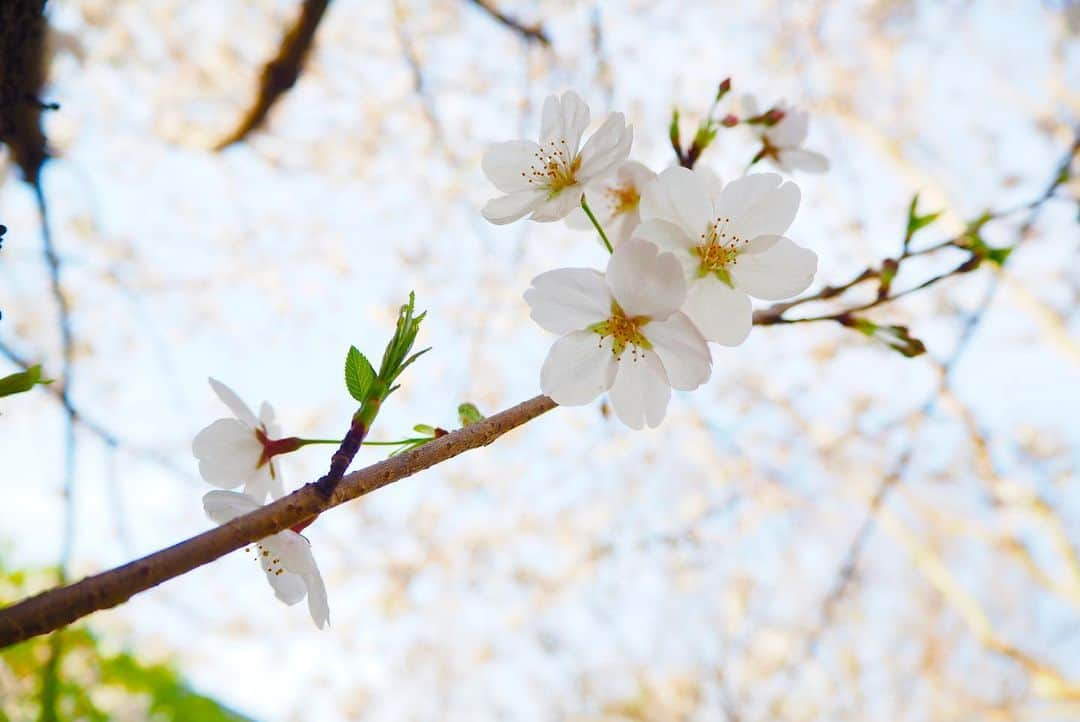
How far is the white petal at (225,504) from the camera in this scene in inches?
23.8

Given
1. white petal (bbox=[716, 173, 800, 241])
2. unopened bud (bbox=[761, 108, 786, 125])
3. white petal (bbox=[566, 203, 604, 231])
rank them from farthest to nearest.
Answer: unopened bud (bbox=[761, 108, 786, 125]), white petal (bbox=[566, 203, 604, 231]), white petal (bbox=[716, 173, 800, 241])

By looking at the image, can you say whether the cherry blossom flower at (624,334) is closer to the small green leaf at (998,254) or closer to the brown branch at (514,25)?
the small green leaf at (998,254)

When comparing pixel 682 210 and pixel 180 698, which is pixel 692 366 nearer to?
pixel 682 210

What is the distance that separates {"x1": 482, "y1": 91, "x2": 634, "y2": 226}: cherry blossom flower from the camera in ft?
2.43

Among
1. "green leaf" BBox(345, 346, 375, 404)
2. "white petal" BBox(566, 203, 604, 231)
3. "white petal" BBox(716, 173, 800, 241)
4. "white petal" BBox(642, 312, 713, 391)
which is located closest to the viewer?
"green leaf" BBox(345, 346, 375, 404)

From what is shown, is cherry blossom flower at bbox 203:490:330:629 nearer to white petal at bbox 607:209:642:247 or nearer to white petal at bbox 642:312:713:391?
white petal at bbox 642:312:713:391

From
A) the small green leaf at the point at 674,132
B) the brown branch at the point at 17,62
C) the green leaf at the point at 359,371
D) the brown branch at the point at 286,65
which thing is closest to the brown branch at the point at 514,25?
the brown branch at the point at 286,65

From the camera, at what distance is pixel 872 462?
6.47 m

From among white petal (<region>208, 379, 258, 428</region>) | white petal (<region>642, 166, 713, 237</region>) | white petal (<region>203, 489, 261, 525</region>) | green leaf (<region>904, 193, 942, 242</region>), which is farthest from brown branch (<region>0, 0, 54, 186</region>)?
green leaf (<region>904, 193, 942, 242</region>)

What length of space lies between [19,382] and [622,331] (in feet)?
1.53

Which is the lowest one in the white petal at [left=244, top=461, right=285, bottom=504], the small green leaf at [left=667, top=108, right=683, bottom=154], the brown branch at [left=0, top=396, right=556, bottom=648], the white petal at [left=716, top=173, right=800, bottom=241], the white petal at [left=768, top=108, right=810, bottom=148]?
the brown branch at [left=0, top=396, right=556, bottom=648]

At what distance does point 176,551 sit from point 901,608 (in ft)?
29.6

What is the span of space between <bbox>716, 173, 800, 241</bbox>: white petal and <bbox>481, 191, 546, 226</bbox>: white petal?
19 cm

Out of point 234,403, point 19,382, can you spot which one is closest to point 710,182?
point 234,403
